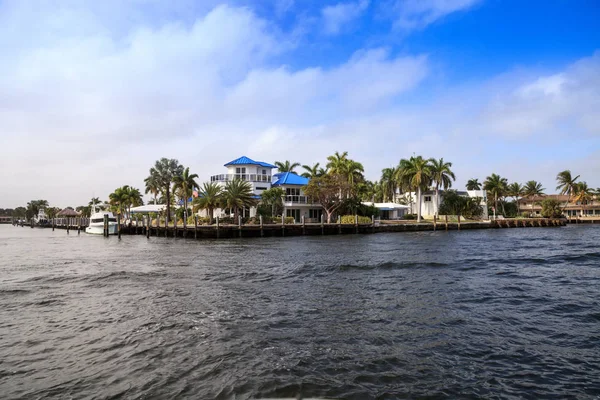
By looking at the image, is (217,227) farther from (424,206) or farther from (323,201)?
(424,206)

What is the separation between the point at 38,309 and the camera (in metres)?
12.9

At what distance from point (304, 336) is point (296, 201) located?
5776 cm

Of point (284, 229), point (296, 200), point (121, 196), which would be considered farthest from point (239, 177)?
point (121, 196)

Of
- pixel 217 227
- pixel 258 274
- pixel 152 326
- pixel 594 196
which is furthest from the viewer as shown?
pixel 594 196

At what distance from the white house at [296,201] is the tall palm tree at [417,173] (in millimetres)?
16781

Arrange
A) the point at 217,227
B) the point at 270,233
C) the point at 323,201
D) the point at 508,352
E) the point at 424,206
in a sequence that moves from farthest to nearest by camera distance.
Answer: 1. the point at 424,206
2. the point at 323,201
3. the point at 270,233
4. the point at 217,227
5. the point at 508,352

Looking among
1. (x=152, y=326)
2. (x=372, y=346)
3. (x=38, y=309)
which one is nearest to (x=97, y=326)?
(x=152, y=326)

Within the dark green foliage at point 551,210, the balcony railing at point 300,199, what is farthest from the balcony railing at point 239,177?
the dark green foliage at point 551,210

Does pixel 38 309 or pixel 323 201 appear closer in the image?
pixel 38 309

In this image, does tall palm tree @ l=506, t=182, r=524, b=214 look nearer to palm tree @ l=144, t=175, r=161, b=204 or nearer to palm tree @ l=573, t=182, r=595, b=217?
palm tree @ l=573, t=182, r=595, b=217

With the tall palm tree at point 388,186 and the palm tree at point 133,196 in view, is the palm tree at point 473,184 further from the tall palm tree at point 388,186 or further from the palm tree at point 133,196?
the palm tree at point 133,196

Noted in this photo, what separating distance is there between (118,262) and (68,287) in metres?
9.08

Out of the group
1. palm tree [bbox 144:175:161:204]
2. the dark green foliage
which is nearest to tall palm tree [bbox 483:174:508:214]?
the dark green foliage

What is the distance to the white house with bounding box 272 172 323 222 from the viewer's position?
66250 millimetres
